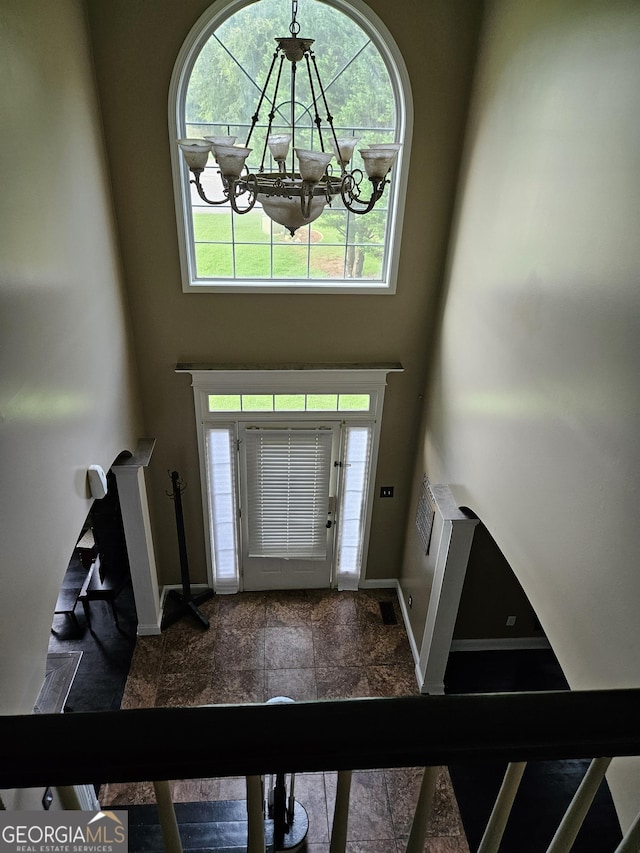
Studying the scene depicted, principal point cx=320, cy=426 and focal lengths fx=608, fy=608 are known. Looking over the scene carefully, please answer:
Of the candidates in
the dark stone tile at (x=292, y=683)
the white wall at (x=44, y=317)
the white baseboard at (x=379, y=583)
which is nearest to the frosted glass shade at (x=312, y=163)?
the white wall at (x=44, y=317)

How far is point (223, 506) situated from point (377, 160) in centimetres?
416

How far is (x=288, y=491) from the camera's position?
6.11 m

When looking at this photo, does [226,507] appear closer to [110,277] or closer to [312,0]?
[110,277]

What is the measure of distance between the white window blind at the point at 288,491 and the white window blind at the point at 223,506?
0.16 meters

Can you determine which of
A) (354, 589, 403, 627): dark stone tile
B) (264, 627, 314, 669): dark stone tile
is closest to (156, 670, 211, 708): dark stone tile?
(264, 627, 314, 669): dark stone tile

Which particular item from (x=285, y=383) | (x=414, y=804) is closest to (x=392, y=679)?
(x=414, y=804)

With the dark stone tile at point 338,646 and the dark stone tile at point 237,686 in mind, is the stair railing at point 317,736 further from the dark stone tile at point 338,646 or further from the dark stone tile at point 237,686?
the dark stone tile at point 338,646

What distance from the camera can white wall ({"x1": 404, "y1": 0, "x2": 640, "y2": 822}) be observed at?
94.7 inches

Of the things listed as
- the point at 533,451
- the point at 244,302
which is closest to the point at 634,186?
the point at 533,451

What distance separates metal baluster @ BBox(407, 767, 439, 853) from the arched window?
4424 millimetres

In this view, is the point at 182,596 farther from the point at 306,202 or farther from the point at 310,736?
the point at 310,736

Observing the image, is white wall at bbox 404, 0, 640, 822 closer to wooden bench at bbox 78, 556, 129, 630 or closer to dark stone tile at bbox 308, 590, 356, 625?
dark stone tile at bbox 308, 590, 356, 625

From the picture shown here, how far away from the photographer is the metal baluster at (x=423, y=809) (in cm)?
78

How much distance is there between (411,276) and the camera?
5148 mm
